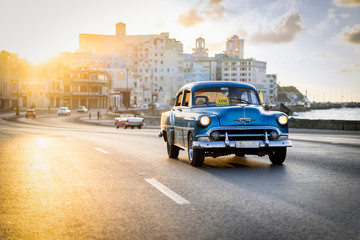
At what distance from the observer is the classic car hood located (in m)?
10.1

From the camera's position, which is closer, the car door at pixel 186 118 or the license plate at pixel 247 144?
the license plate at pixel 247 144

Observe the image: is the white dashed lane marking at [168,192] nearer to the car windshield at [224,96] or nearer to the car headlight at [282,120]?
the car headlight at [282,120]

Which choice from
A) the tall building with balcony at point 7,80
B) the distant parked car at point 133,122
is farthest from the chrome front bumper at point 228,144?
the tall building with balcony at point 7,80

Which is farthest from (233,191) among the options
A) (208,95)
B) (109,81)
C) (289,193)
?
(109,81)

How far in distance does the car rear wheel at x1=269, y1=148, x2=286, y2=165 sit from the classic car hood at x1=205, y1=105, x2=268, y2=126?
0.89 meters

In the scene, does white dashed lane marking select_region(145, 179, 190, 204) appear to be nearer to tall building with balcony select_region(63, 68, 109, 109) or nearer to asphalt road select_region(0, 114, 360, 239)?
asphalt road select_region(0, 114, 360, 239)

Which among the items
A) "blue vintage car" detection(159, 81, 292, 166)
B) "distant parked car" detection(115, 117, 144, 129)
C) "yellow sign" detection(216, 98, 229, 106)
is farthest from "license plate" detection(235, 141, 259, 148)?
"distant parked car" detection(115, 117, 144, 129)

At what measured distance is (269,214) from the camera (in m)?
5.70

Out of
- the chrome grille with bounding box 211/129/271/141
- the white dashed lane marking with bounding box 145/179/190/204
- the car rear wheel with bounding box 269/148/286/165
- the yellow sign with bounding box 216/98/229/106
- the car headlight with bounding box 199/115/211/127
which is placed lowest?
the white dashed lane marking with bounding box 145/179/190/204

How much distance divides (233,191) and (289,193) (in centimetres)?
79

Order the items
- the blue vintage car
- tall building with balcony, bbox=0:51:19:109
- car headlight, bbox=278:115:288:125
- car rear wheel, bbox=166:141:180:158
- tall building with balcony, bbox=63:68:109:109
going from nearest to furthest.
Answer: the blue vintage car < car headlight, bbox=278:115:288:125 < car rear wheel, bbox=166:141:180:158 < tall building with balcony, bbox=0:51:19:109 < tall building with balcony, bbox=63:68:109:109

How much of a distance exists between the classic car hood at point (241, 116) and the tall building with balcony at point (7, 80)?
99647mm

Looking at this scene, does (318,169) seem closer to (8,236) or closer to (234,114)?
(234,114)

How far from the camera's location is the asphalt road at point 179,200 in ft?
16.3
